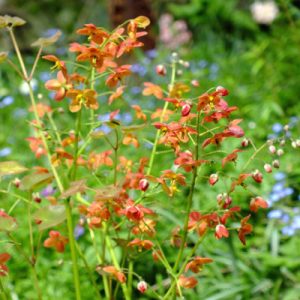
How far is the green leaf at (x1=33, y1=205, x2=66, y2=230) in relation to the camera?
152 centimetres

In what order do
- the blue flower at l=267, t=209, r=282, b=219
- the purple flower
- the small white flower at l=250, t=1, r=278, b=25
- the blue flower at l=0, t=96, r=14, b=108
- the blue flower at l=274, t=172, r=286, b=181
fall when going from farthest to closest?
the small white flower at l=250, t=1, r=278, b=25 → the blue flower at l=0, t=96, r=14, b=108 → the blue flower at l=274, t=172, r=286, b=181 → the blue flower at l=267, t=209, r=282, b=219 → the purple flower

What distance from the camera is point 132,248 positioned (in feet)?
5.96

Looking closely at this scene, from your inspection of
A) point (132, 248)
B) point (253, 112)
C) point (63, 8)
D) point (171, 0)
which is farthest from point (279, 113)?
point (63, 8)

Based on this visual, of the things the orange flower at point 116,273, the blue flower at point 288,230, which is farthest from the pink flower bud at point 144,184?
the blue flower at point 288,230

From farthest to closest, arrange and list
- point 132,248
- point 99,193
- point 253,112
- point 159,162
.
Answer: point 253,112 < point 159,162 < point 132,248 < point 99,193

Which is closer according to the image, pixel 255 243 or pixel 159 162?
pixel 255 243

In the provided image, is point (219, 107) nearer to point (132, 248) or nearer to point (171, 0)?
point (132, 248)

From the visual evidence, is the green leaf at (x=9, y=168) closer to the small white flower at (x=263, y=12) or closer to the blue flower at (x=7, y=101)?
the blue flower at (x=7, y=101)

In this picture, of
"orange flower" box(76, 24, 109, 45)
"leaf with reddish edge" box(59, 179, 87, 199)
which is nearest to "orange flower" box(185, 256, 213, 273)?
"leaf with reddish edge" box(59, 179, 87, 199)

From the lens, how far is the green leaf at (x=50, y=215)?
1.52 metres

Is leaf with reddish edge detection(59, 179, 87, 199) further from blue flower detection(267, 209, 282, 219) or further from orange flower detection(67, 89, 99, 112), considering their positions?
blue flower detection(267, 209, 282, 219)

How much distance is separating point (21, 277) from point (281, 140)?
147cm

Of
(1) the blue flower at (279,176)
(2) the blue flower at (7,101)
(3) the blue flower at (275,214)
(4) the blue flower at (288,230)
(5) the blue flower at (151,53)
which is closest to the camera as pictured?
(4) the blue flower at (288,230)

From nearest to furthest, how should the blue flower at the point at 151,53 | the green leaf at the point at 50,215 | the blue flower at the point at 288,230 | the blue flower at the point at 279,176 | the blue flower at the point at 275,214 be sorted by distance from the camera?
the green leaf at the point at 50,215, the blue flower at the point at 288,230, the blue flower at the point at 275,214, the blue flower at the point at 279,176, the blue flower at the point at 151,53
